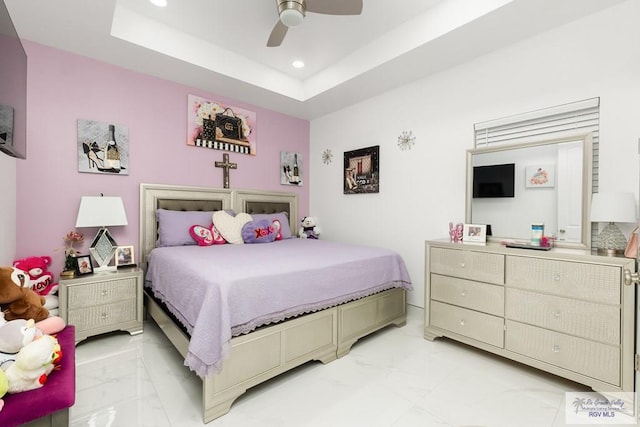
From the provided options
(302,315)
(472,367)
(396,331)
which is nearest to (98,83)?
(302,315)

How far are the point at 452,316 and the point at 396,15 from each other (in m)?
2.55

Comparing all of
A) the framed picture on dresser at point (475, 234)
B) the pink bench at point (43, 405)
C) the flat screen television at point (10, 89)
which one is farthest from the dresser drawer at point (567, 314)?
the flat screen television at point (10, 89)

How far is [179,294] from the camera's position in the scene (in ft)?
6.38

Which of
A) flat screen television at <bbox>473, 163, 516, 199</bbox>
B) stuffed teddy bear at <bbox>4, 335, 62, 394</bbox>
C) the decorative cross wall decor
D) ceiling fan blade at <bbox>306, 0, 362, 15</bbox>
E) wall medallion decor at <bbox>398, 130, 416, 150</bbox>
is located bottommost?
stuffed teddy bear at <bbox>4, 335, 62, 394</bbox>

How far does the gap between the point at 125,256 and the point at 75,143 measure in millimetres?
1119

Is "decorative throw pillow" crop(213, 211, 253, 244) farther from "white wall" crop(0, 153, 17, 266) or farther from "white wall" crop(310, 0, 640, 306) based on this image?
"white wall" crop(0, 153, 17, 266)

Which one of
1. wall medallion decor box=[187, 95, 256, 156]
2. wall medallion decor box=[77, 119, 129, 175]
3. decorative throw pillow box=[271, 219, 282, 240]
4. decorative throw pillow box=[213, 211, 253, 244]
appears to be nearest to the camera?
wall medallion decor box=[77, 119, 129, 175]

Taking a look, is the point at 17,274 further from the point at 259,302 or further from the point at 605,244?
the point at 605,244

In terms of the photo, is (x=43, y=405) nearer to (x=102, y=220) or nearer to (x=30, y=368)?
(x=30, y=368)

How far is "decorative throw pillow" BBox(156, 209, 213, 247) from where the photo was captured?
290cm

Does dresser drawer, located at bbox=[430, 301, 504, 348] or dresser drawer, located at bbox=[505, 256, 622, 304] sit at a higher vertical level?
dresser drawer, located at bbox=[505, 256, 622, 304]

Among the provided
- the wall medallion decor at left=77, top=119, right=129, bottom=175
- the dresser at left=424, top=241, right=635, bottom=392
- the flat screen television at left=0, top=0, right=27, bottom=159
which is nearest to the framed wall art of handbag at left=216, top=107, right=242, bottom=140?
the wall medallion decor at left=77, top=119, right=129, bottom=175

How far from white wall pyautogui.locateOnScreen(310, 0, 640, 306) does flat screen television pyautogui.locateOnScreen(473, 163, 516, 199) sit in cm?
17

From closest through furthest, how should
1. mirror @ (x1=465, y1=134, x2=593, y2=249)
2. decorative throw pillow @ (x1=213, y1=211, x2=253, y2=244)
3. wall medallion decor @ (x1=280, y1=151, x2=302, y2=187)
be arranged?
mirror @ (x1=465, y1=134, x2=593, y2=249)
decorative throw pillow @ (x1=213, y1=211, x2=253, y2=244)
wall medallion decor @ (x1=280, y1=151, x2=302, y2=187)
